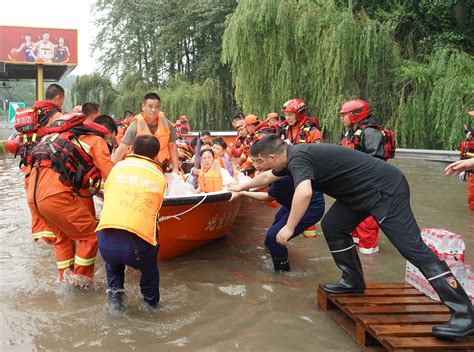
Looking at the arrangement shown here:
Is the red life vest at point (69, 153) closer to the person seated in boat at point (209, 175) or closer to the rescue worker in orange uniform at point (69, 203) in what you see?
the rescue worker in orange uniform at point (69, 203)

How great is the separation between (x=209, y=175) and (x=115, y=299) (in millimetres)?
2699

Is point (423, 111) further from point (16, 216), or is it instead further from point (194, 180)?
point (16, 216)

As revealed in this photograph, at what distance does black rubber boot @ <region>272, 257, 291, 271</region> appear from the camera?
4719 mm

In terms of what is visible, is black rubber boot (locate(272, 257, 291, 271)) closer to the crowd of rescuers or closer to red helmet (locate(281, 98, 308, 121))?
the crowd of rescuers

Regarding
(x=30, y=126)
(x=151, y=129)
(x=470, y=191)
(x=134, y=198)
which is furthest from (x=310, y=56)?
(x=134, y=198)

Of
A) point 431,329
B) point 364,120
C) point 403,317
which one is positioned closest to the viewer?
point 431,329

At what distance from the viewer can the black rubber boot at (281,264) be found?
4.72m

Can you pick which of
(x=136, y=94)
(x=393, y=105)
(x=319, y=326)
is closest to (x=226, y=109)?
(x=136, y=94)

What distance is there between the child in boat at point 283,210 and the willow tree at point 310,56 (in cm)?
799

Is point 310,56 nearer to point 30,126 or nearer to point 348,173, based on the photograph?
point 30,126

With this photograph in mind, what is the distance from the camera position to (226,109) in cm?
2162

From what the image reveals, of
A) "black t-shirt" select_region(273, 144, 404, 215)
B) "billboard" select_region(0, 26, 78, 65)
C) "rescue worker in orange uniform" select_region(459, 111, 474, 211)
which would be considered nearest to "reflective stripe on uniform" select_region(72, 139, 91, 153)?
"black t-shirt" select_region(273, 144, 404, 215)

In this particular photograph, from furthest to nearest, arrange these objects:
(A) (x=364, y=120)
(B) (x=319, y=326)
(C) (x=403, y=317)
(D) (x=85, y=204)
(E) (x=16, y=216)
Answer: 1. (E) (x=16, y=216)
2. (A) (x=364, y=120)
3. (D) (x=85, y=204)
4. (B) (x=319, y=326)
5. (C) (x=403, y=317)

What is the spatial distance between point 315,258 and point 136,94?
2060 centimetres
